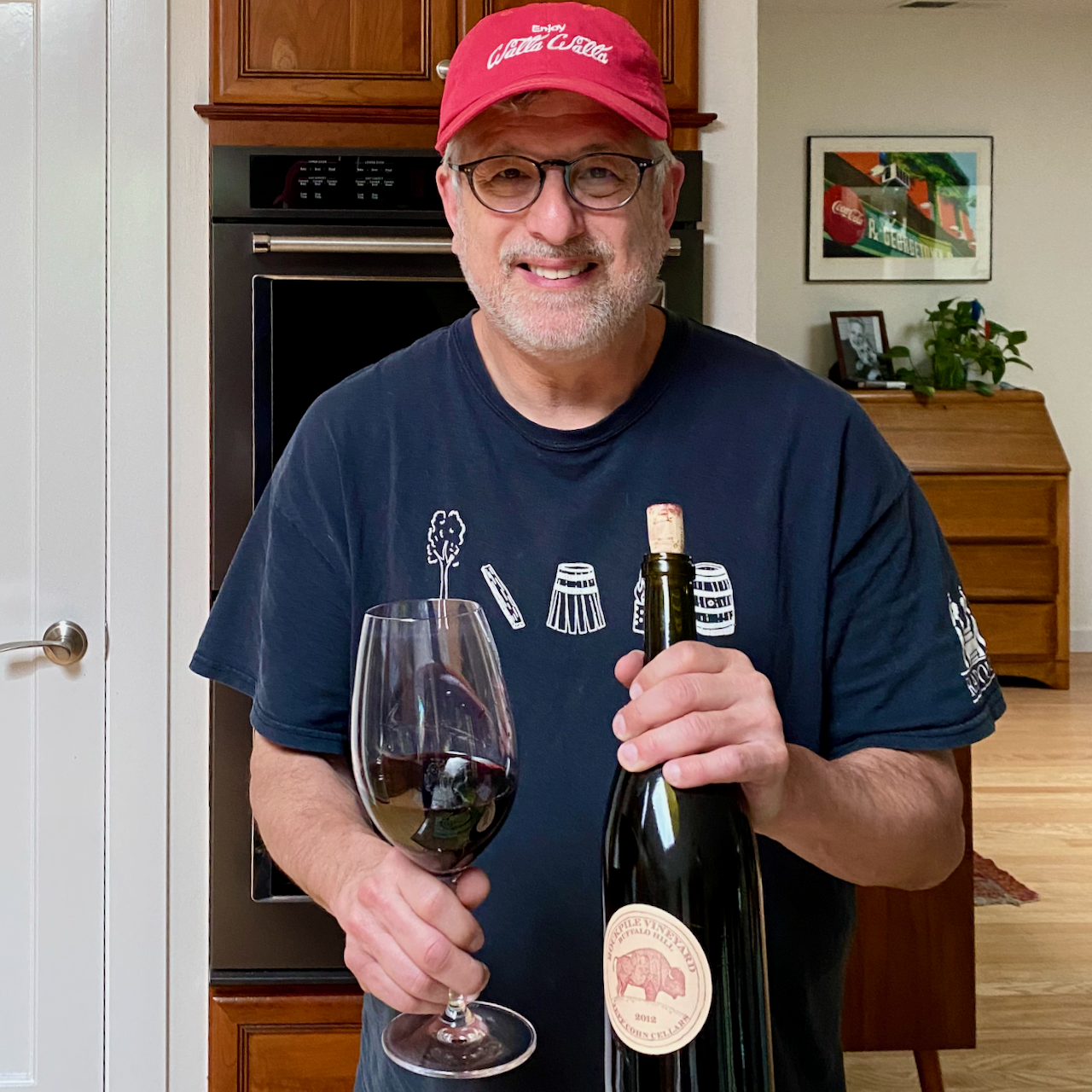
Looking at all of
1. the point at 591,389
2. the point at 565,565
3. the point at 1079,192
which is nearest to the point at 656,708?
the point at 565,565

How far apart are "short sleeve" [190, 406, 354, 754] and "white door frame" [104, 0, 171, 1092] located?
1.09 metres

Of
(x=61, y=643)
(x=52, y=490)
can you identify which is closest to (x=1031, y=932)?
(x=61, y=643)

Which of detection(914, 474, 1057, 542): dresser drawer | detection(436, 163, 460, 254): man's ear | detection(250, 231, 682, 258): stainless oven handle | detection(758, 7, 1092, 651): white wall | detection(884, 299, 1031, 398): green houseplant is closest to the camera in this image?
detection(436, 163, 460, 254): man's ear

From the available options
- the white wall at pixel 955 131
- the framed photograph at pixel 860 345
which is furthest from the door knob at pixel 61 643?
the white wall at pixel 955 131

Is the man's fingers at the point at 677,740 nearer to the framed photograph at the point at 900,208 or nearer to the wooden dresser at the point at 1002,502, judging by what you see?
the wooden dresser at the point at 1002,502

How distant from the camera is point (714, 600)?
107 cm

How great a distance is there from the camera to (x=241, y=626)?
4.00ft

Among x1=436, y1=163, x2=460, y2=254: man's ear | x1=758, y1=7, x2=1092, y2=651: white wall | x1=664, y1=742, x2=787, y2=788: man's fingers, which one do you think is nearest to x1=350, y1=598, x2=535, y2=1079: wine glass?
x1=664, y1=742, x2=787, y2=788: man's fingers

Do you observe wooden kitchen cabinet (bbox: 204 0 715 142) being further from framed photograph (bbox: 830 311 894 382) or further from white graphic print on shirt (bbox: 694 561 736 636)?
framed photograph (bbox: 830 311 894 382)

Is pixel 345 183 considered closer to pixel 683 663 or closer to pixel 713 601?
pixel 713 601

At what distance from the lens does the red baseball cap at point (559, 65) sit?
1013 mm

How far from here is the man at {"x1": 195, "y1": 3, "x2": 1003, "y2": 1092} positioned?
3.43 feet

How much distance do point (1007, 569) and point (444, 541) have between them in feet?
18.2

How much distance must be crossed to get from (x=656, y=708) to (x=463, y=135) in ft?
2.03
